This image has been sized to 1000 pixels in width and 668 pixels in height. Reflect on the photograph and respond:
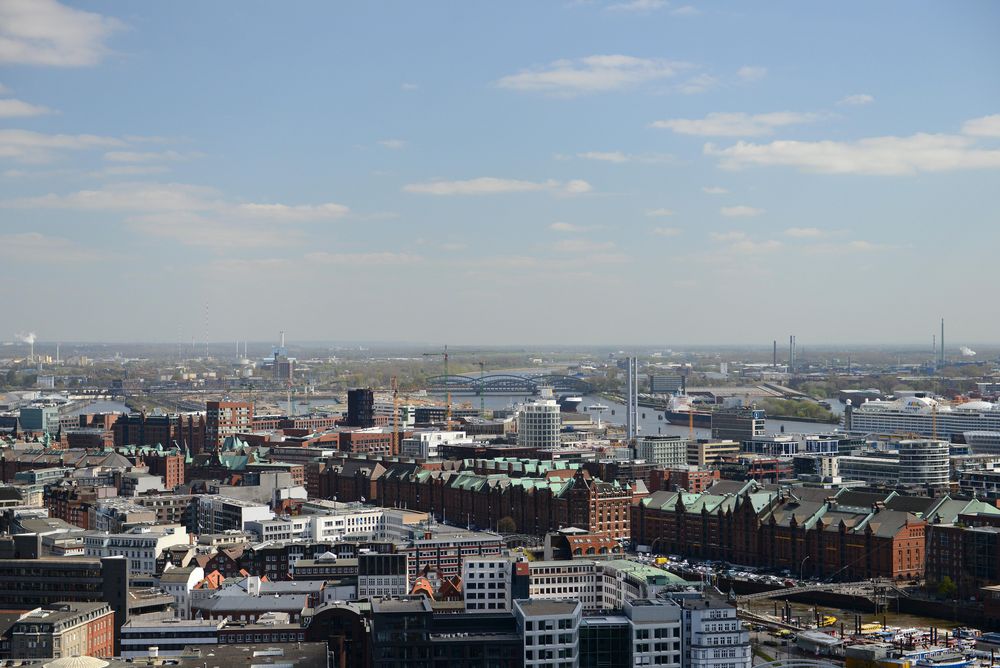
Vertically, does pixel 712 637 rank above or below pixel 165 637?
above

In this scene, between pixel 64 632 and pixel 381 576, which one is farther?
pixel 381 576

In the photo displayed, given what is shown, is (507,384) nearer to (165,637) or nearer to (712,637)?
(165,637)

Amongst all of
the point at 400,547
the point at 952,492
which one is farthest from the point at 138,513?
the point at 952,492

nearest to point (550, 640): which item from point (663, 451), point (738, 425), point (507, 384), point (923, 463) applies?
point (923, 463)

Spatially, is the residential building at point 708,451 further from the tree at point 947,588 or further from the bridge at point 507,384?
the bridge at point 507,384

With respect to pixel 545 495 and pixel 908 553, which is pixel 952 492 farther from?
pixel 545 495

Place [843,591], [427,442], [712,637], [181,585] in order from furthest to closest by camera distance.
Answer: [427,442]
[843,591]
[181,585]
[712,637]

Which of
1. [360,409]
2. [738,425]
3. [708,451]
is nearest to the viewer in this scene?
[708,451]

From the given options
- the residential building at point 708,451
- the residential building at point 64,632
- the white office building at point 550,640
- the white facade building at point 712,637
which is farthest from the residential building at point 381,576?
the residential building at point 708,451
